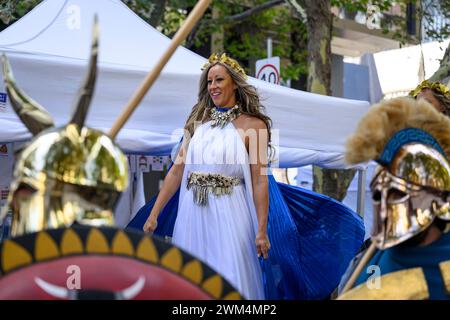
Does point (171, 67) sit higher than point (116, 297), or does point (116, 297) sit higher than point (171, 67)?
point (171, 67)

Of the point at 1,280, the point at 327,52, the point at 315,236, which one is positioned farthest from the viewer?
the point at 327,52

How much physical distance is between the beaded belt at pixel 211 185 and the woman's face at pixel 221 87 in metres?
0.42

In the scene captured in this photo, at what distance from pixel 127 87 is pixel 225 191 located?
1122 millimetres

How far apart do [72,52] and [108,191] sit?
2.94 m

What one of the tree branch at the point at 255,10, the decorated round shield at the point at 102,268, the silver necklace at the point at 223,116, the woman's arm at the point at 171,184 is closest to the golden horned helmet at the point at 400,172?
the decorated round shield at the point at 102,268

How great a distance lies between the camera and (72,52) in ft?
13.4

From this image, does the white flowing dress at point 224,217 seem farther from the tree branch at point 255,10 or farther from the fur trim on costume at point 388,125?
the tree branch at point 255,10

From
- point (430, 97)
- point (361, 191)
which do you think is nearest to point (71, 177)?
point (430, 97)

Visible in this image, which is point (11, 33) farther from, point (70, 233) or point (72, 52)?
point (70, 233)

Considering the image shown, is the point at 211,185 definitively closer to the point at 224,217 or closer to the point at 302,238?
the point at 224,217

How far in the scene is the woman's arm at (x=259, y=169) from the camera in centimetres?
332

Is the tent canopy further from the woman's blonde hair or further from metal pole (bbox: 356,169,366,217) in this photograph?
metal pole (bbox: 356,169,366,217)

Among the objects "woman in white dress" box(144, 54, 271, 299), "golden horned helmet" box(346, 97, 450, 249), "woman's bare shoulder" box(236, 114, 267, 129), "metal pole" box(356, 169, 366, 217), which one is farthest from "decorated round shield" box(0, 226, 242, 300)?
"metal pole" box(356, 169, 366, 217)

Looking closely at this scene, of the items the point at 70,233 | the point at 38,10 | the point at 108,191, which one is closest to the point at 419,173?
the point at 108,191
